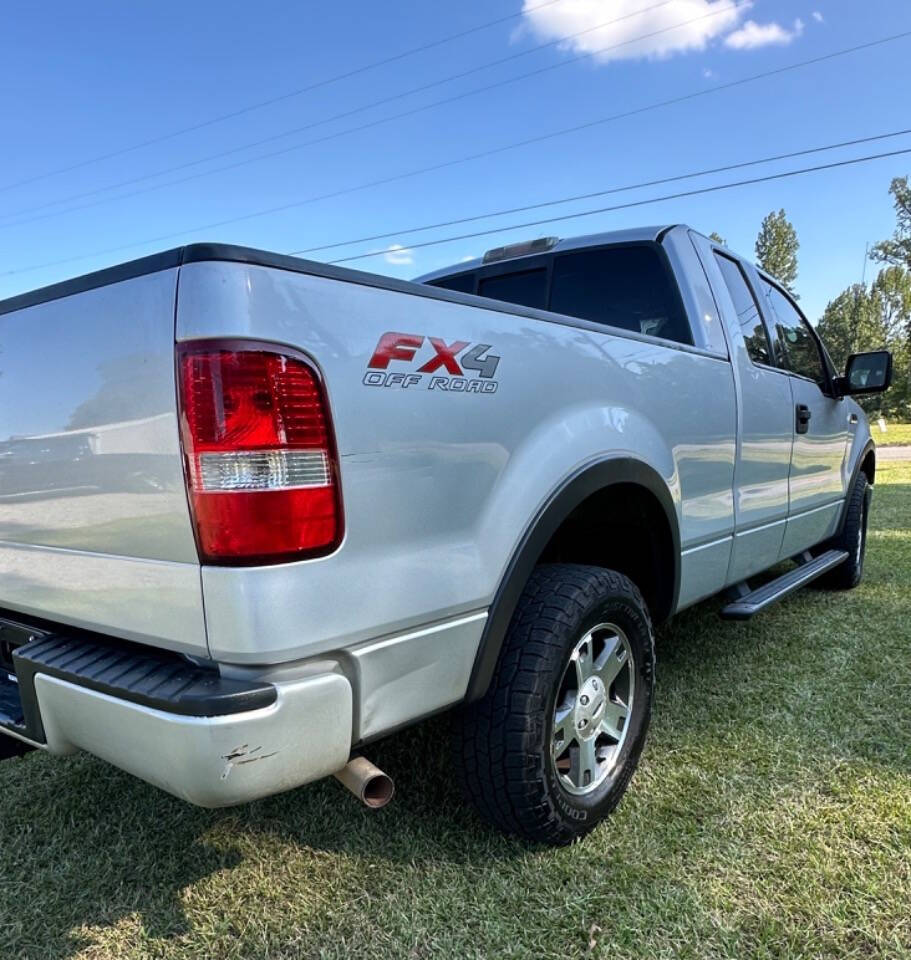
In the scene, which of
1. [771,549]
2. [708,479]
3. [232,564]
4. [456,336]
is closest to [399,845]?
[232,564]

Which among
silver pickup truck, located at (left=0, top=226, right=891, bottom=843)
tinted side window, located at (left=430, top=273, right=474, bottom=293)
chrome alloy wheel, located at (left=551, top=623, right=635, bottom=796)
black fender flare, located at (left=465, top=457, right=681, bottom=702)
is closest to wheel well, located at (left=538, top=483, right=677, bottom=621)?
silver pickup truck, located at (left=0, top=226, right=891, bottom=843)

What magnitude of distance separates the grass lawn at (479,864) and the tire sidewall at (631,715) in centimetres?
11

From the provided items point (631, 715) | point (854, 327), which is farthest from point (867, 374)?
point (854, 327)

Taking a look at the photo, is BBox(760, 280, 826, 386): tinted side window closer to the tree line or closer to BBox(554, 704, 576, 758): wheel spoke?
BBox(554, 704, 576, 758): wheel spoke

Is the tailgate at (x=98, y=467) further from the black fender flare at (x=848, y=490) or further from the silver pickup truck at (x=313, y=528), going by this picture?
the black fender flare at (x=848, y=490)

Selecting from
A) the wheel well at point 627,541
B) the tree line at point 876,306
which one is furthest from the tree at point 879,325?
the wheel well at point 627,541

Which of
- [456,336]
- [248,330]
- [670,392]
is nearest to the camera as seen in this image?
[248,330]

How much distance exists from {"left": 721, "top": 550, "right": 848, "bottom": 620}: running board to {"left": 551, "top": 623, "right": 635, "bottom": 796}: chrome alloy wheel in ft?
2.81

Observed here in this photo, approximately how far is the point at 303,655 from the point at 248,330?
64 centimetres

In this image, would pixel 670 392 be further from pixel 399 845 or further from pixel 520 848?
pixel 399 845

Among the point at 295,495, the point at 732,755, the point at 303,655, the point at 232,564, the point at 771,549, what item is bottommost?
the point at 732,755

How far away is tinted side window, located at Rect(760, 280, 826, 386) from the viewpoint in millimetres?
3801

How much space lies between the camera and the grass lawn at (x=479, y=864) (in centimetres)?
177

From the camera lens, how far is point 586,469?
2.07 m
